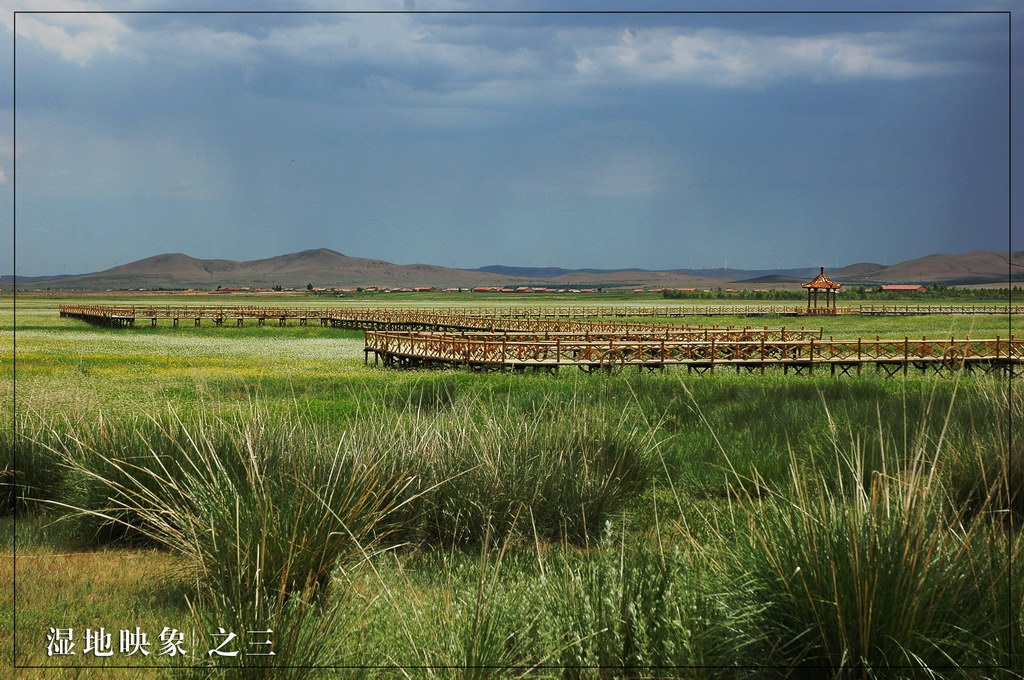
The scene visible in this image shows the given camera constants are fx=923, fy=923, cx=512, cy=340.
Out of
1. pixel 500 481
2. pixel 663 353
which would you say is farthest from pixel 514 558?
pixel 663 353

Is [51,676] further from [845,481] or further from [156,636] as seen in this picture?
[845,481]

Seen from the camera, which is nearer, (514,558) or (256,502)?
(256,502)

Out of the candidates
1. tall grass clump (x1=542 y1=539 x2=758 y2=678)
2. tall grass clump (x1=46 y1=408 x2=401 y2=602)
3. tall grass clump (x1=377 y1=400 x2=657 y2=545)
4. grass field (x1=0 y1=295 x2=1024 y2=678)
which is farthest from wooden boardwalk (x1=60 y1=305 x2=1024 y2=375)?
tall grass clump (x1=542 y1=539 x2=758 y2=678)

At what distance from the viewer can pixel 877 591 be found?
16.6ft

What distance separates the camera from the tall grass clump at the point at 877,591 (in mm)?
4980

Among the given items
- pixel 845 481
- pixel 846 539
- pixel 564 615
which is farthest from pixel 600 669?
pixel 845 481

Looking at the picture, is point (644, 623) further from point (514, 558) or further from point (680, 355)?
point (680, 355)

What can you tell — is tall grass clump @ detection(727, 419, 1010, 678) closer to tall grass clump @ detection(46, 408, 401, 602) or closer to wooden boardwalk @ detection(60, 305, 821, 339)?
tall grass clump @ detection(46, 408, 401, 602)

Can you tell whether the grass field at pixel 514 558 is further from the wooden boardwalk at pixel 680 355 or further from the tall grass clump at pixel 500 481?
the wooden boardwalk at pixel 680 355

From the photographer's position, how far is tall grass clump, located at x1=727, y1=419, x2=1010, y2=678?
4.98 meters

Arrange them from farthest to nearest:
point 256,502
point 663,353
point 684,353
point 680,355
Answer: point 684,353
point 680,355
point 663,353
point 256,502

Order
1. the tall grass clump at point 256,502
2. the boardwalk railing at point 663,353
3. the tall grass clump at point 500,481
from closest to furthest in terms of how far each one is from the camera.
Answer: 1. the tall grass clump at point 256,502
2. the tall grass clump at point 500,481
3. the boardwalk railing at point 663,353

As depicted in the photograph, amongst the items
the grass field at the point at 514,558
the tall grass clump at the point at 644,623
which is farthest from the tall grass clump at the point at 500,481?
the tall grass clump at the point at 644,623

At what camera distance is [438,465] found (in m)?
8.98
